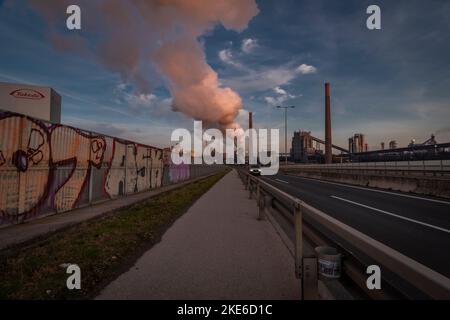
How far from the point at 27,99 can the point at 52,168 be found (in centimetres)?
2929

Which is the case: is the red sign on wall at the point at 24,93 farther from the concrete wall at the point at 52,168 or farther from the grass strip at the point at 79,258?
the grass strip at the point at 79,258

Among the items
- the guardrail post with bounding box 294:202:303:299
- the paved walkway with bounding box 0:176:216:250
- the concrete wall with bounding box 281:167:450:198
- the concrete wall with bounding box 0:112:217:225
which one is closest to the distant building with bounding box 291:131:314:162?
the concrete wall with bounding box 281:167:450:198

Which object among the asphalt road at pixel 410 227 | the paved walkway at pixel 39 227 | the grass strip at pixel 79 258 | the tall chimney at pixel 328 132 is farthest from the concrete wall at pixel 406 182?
the tall chimney at pixel 328 132

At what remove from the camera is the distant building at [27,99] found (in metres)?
31.2

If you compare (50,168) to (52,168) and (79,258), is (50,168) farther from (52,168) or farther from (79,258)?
(79,258)

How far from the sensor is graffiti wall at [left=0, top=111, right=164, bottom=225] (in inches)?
284

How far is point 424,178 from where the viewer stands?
14570 millimetres

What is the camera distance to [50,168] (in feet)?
28.8

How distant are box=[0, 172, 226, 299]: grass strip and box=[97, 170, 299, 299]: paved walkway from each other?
12.0 inches

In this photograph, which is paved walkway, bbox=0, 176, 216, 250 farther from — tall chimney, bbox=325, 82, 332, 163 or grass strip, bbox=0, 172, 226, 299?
tall chimney, bbox=325, 82, 332, 163

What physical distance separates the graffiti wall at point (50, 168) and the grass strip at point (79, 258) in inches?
77.2

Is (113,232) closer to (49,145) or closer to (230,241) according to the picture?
(230,241)

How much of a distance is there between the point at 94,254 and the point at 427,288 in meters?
4.89
